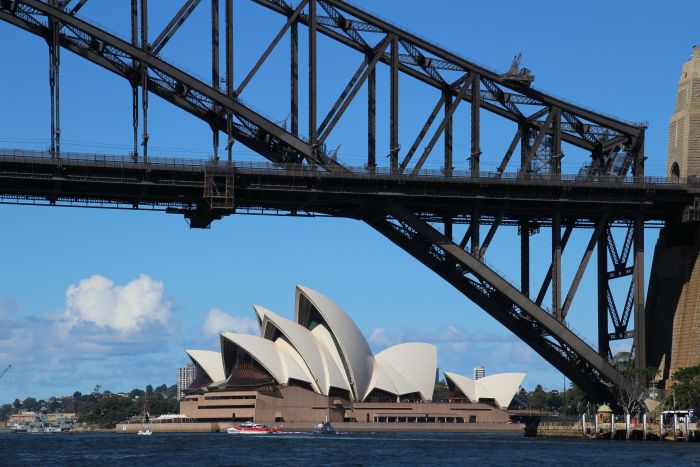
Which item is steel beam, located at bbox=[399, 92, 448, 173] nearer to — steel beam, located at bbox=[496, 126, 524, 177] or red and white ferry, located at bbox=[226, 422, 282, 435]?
steel beam, located at bbox=[496, 126, 524, 177]

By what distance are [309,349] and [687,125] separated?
3758 inches

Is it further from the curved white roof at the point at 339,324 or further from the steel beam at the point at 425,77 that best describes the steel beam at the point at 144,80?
the curved white roof at the point at 339,324

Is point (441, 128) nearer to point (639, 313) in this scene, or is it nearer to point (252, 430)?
point (639, 313)

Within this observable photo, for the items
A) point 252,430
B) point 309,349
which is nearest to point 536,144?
point 252,430

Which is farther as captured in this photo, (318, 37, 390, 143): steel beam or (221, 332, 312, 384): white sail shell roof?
(221, 332, 312, 384): white sail shell roof

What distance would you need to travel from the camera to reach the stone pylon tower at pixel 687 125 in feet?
338

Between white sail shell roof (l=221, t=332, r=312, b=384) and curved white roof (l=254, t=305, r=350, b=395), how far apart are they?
142cm

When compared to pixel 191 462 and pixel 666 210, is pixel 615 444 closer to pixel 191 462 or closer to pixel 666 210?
pixel 666 210

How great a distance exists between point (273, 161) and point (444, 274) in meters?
14.0

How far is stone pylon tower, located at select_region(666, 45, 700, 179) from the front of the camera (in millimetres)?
103062

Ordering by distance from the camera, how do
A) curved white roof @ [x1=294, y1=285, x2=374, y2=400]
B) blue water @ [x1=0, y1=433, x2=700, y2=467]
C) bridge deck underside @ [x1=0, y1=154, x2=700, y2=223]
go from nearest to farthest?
blue water @ [x1=0, y1=433, x2=700, y2=467], bridge deck underside @ [x1=0, y1=154, x2=700, y2=223], curved white roof @ [x1=294, y1=285, x2=374, y2=400]

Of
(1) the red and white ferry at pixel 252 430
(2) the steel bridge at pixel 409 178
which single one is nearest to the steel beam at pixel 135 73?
(2) the steel bridge at pixel 409 178

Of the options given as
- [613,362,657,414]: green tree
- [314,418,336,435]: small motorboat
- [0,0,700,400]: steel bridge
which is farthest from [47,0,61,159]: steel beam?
[314,418,336,435]: small motorboat

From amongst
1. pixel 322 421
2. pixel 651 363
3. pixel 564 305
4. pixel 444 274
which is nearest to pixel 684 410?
pixel 651 363
